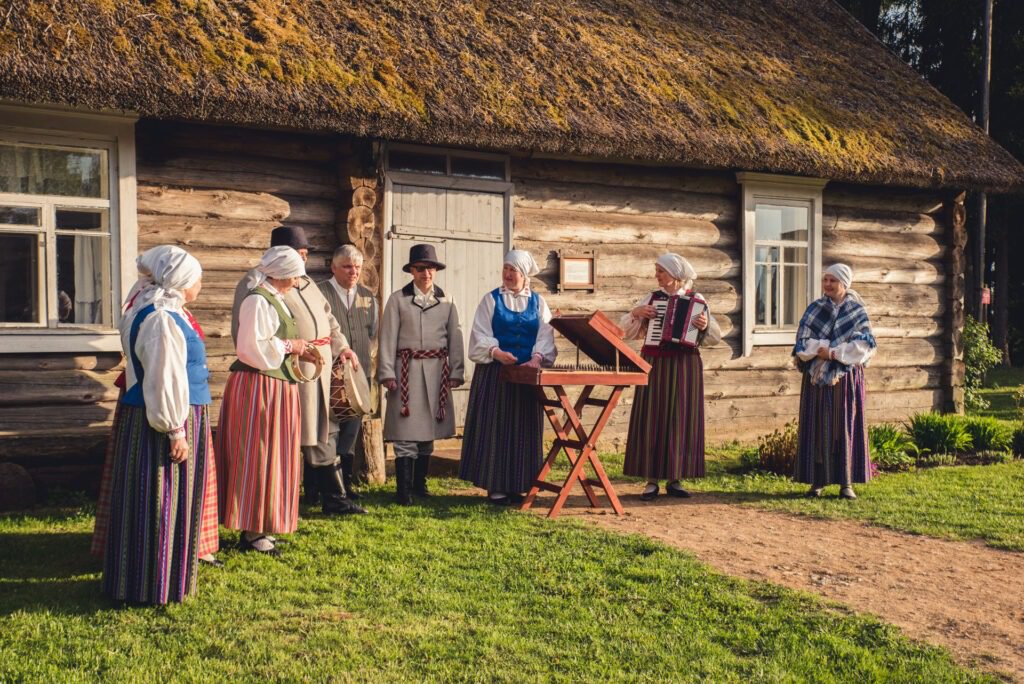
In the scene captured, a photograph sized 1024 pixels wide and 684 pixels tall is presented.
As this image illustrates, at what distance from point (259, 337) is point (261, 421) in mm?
436

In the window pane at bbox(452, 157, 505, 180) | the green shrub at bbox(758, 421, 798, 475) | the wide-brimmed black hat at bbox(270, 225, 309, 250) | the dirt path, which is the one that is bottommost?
the dirt path

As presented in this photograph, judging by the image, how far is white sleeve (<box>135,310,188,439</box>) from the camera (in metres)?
4.55

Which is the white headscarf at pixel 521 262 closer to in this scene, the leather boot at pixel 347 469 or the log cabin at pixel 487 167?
the log cabin at pixel 487 167

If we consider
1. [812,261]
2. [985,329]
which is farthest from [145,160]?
[985,329]

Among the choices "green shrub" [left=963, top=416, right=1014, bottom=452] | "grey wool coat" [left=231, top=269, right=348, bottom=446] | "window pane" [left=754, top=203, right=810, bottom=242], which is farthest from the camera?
"window pane" [left=754, top=203, right=810, bottom=242]

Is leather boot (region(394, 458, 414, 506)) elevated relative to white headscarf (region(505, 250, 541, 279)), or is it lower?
lower

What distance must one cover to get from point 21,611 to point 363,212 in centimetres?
421

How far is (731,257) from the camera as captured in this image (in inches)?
412

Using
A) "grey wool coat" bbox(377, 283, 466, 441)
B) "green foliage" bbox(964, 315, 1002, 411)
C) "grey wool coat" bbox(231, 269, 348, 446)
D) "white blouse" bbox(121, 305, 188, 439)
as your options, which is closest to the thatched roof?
"grey wool coat" bbox(377, 283, 466, 441)

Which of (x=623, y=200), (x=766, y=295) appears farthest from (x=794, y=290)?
(x=623, y=200)

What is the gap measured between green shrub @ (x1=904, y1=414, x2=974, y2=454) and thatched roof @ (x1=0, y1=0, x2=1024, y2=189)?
7.94ft

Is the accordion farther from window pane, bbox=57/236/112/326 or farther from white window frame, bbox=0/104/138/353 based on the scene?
window pane, bbox=57/236/112/326

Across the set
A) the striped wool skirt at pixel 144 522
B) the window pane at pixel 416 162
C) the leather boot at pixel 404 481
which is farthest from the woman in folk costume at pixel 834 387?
the striped wool skirt at pixel 144 522

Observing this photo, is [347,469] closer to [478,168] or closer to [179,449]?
[179,449]
